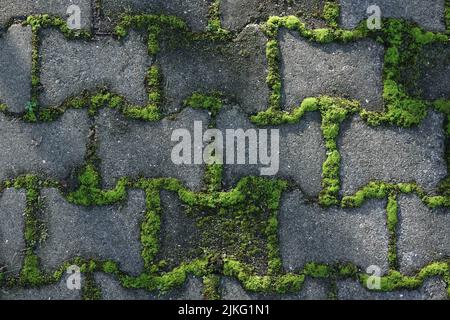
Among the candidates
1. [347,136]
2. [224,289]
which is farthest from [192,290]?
[347,136]

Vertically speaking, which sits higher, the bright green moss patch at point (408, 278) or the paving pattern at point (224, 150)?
the paving pattern at point (224, 150)

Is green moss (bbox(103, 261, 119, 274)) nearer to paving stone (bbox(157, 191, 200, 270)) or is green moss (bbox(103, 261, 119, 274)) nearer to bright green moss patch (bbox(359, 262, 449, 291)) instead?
paving stone (bbox(157, 191, 200, 270))

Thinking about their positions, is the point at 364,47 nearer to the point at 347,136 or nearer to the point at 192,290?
the point at 347,136

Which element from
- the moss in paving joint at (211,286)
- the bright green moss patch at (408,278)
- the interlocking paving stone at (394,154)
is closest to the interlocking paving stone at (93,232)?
the moss in paving joint at (211,286)

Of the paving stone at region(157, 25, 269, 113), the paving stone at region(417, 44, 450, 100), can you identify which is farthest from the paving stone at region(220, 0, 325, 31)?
the paving stone at region(417, 44, 450, 100)

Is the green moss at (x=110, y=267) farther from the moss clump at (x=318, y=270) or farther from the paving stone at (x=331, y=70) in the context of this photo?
the paving stone at (x=331, y=70)

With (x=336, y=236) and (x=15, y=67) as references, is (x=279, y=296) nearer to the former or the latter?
(x=336, y=236)

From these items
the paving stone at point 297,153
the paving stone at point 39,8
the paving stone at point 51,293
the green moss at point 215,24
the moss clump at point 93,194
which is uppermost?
the paving stone at point 39,8
